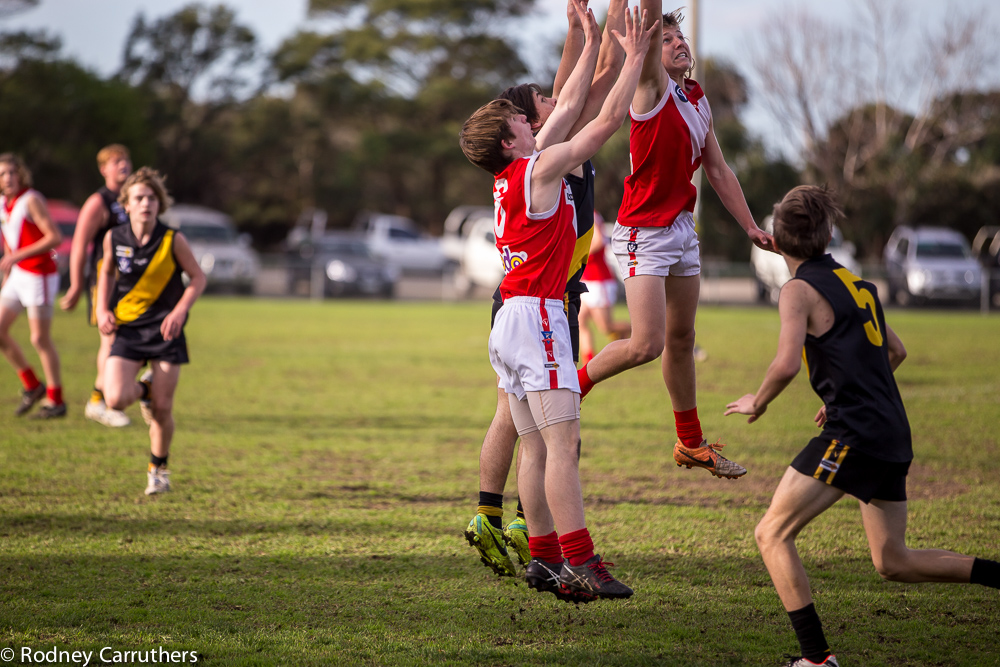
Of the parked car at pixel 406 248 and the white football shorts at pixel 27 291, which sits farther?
the parked car at pixel 406 248

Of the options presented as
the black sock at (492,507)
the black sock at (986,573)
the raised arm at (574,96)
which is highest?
the raised arm at (574,96)

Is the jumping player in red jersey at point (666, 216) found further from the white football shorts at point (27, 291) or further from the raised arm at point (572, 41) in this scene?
the white football shorts at point (27, 291)

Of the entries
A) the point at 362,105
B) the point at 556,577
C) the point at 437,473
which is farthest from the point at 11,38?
the point at 556,577

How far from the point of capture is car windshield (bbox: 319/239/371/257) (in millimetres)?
27422

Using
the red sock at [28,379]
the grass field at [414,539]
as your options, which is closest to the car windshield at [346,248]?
the grass field at [414,539]

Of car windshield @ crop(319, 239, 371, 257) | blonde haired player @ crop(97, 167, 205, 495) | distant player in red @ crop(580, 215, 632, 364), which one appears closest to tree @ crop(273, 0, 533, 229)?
car windshield @ crop(319, 239, 371, 257)

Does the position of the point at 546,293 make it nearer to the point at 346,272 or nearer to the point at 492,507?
the point at 492,507

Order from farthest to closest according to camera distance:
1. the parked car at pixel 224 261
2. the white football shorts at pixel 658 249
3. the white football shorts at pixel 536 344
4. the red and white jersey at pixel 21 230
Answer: the parked car at pixel 224 261 → the red and white jersey at pixel 21 230 → the white football shorts at pixel 658 249 → the white football shorts at pixel 536 344

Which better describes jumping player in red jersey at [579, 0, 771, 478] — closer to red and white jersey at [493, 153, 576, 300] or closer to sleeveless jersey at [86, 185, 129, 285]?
red and white jersey at [493, 153, 576, 300]

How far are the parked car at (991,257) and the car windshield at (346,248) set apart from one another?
17.3 metres

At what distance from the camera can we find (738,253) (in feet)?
111

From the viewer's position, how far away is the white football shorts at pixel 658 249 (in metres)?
4.66

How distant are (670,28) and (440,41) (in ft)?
152

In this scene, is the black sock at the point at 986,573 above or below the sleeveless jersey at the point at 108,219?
Answer: below
